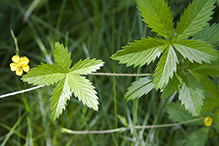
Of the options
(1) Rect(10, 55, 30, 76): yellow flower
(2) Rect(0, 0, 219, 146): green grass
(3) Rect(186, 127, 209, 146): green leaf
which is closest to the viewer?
(1) Rect(10, 55, 30, 76): yellow flower

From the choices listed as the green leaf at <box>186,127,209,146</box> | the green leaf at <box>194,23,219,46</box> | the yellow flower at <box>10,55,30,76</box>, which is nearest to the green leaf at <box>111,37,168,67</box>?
the green leaf at <box>194,23,219,46</box>

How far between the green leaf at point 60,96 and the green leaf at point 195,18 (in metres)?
0.53

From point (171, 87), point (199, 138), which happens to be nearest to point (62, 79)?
point (171, 87)

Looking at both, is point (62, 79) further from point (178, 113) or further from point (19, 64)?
point (178, 113)

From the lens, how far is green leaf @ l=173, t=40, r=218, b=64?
716mm

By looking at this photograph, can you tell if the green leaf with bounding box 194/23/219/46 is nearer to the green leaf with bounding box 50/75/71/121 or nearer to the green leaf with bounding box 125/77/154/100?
the green leaf with bounding box 125/77/154/100

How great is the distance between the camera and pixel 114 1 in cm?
169

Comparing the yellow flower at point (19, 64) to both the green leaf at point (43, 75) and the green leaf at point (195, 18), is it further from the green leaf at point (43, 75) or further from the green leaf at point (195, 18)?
the green leaf at point (195, 18)

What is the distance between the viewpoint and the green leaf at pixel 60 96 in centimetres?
79

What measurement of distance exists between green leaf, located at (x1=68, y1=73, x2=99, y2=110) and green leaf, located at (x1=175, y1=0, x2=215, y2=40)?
43cm

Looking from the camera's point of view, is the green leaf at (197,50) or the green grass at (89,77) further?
the green grass at (89,77)

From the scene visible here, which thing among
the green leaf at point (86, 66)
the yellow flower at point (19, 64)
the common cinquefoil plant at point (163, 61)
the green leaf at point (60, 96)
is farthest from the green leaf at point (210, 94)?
the yellow flower at point (19, 64)

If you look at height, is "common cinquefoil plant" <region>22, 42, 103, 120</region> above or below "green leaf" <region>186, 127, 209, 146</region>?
above

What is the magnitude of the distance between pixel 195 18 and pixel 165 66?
226mm
